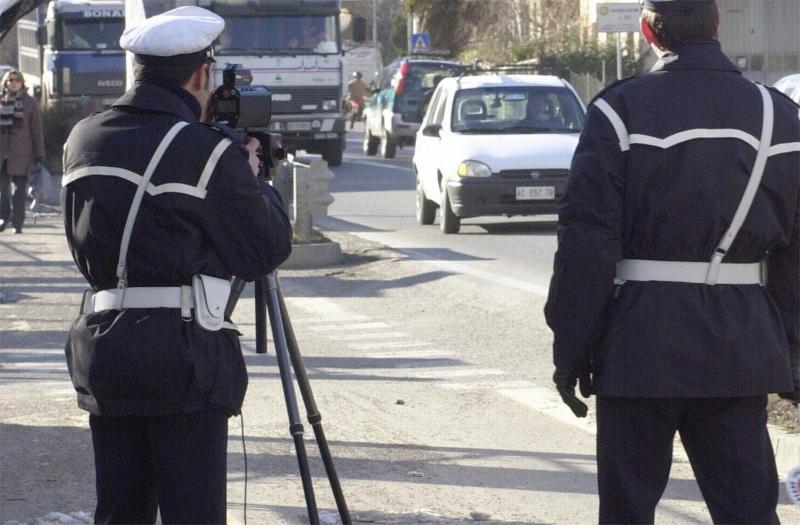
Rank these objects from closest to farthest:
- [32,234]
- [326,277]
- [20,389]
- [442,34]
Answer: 1. [20,389]
2. [326,277]
3. [32,234]
4. [442,34]

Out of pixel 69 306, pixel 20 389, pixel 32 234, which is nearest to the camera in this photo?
pixel 20 389

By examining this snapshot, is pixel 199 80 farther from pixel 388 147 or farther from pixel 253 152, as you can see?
pixel 388 147

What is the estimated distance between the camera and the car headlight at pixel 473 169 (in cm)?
1560

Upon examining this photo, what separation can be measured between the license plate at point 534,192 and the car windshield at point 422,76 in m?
16.7

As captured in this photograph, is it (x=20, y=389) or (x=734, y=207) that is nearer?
(x=734, y=207)

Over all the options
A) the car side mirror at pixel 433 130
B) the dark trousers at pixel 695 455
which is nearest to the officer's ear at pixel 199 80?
the dark trousers at pixel 695 455

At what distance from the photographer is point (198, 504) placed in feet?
11.6

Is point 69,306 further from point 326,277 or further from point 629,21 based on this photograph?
point 629,21

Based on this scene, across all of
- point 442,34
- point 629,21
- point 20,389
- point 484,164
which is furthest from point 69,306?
point 442,34

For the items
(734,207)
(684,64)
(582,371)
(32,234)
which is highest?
(684,64)

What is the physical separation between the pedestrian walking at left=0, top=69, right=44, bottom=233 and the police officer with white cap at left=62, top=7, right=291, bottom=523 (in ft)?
45.2

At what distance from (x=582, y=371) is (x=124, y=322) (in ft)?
3.83

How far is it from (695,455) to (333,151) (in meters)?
25.6

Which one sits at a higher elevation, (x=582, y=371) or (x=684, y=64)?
(x=684, y=64)
